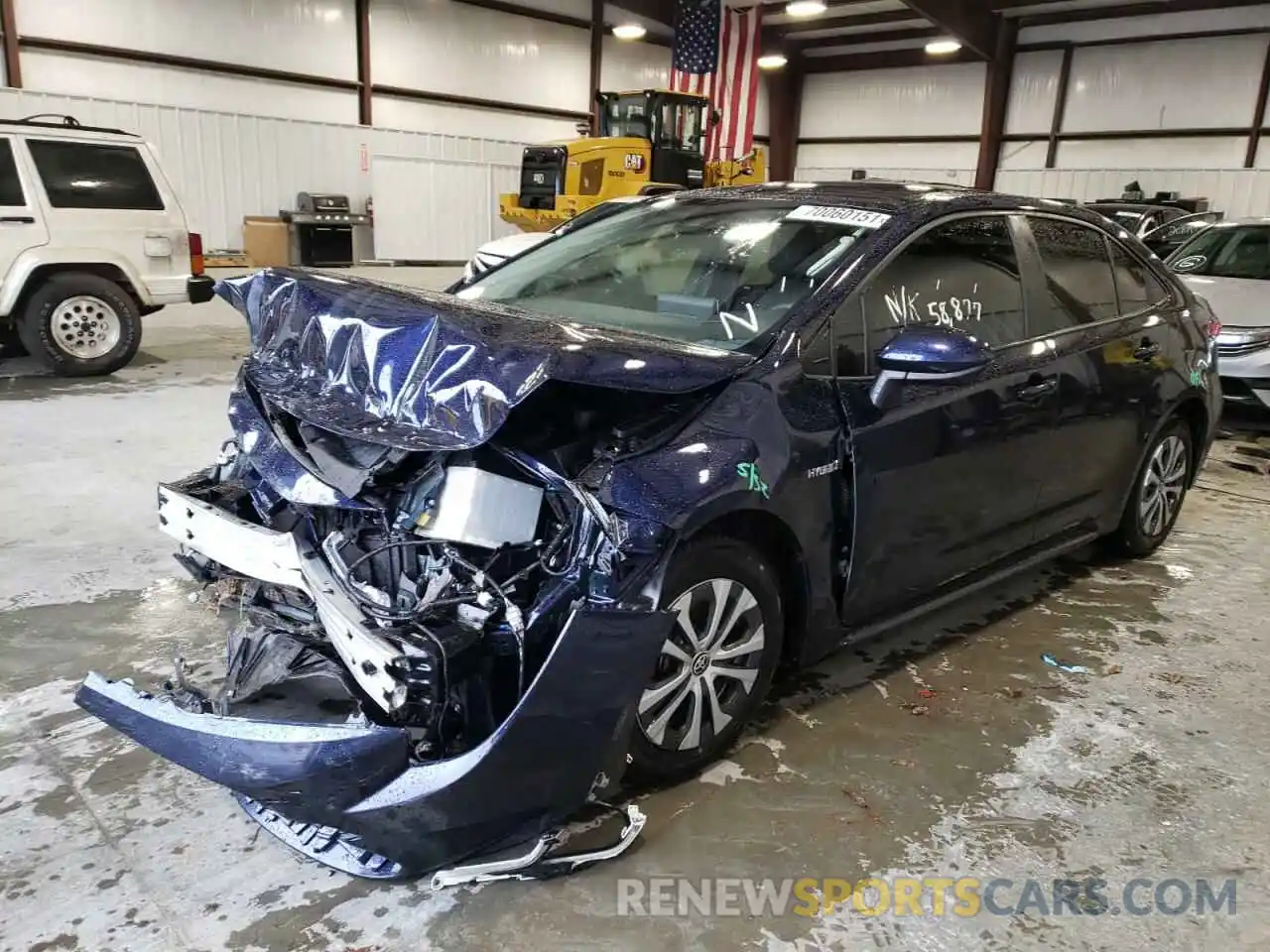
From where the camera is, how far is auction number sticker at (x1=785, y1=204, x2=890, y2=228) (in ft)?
9.64

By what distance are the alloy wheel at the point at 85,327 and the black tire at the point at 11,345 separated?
865 mm

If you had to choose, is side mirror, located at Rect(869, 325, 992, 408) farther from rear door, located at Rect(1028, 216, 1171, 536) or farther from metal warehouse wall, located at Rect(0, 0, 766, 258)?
metal warehouse wall, located at Rect(0, 0, 766, 258)

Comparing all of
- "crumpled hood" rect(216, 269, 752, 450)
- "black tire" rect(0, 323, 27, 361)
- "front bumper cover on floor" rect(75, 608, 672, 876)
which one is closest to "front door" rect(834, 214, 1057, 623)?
"crumpled hood" rect(216, 269, 752, 450)

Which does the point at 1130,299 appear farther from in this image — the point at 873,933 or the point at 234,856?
the point at 234,856

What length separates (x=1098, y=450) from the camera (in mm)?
3660

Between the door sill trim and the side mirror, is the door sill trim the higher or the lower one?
the lower one

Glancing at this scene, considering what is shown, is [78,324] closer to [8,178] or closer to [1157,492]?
[8,178]

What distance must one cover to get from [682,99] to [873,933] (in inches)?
550

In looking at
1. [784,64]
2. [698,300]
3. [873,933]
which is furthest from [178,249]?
[784,64]

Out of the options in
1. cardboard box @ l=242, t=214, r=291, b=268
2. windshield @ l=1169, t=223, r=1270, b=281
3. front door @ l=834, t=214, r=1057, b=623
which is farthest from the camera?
cardboard box @ l=242, t=214, r=291, b=268

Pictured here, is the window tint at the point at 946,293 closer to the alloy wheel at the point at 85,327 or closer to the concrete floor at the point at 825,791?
the concrete floor at the point at 825,791

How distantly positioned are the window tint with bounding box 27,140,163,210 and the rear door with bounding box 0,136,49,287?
4.4 inches

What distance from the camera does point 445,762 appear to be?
194 centimetres

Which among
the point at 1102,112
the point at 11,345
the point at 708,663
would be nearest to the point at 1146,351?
the point at 708,663
